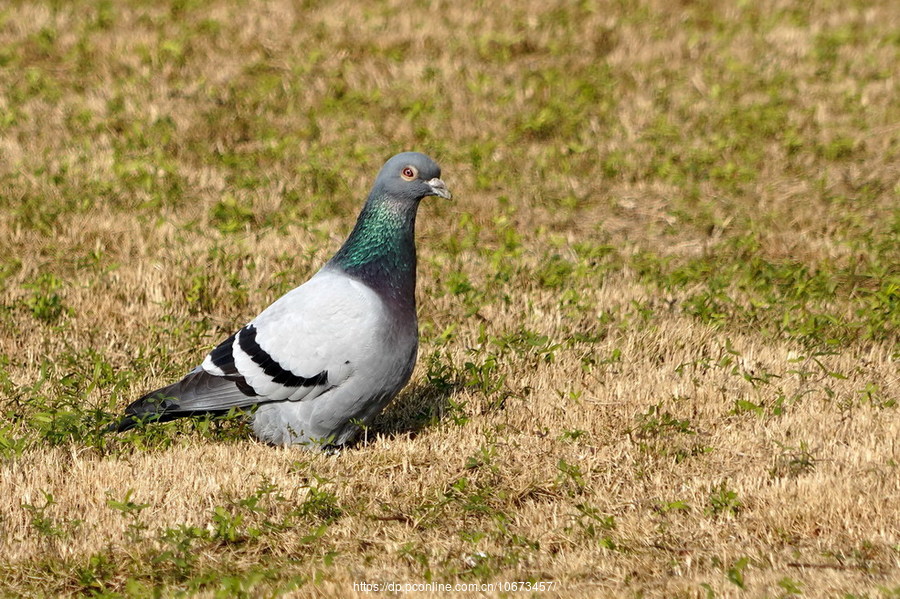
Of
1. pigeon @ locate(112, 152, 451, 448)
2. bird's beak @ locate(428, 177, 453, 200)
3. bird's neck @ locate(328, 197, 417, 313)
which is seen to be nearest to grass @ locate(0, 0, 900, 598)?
pigeon @ locate(112, 152, 451, 448)

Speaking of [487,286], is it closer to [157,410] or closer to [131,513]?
[157,410]

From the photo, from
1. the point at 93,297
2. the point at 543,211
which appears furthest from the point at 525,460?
the point at 543,211

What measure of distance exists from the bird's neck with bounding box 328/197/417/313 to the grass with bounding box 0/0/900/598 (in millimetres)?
759

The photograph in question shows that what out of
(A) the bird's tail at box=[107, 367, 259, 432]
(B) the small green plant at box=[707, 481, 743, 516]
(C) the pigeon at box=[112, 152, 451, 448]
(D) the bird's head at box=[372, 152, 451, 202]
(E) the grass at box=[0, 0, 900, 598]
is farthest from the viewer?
(D) the bird's head at box=[372, 152, 451, 202]

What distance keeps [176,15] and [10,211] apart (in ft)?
14.1

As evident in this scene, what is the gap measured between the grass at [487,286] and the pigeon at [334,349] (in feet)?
0.61

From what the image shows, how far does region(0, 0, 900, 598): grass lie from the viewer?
453cm

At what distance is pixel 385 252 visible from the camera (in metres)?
5.45

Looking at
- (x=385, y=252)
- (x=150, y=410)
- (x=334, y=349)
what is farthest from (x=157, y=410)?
(x=385, y=252)

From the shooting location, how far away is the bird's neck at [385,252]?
541 cm

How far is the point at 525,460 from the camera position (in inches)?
207

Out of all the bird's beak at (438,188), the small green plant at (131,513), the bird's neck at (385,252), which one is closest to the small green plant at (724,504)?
the bird's neck at (385,252)

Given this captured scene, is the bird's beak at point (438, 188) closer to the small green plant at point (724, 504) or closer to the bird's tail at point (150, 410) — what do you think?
the bird's tail at point (150, 410)

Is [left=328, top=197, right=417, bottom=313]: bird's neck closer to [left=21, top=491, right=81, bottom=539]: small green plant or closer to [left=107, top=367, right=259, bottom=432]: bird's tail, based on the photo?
[left=107, top=367, right=259, bottom=432]: bird's tail
